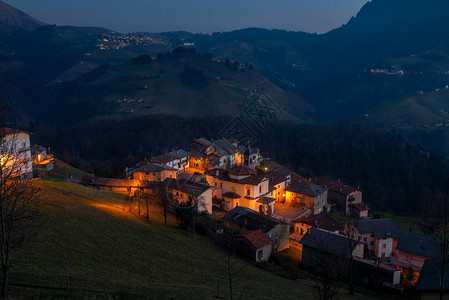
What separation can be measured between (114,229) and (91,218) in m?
1.97

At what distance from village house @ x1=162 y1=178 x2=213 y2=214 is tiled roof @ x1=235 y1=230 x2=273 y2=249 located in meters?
6.87

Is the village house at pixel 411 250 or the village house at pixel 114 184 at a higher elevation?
the village house at pixel 114 184

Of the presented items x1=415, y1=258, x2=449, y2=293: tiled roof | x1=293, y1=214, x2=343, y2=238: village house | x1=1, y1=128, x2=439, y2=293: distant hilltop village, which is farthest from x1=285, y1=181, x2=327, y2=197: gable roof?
x1=415, y1=258, x2=449, y2=293: tiled roof

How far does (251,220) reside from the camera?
107ft

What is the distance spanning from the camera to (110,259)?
1808 cm

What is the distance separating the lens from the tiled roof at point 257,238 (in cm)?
2746

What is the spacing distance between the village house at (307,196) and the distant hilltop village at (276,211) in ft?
0.38

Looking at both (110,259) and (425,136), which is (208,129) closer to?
(425,136)

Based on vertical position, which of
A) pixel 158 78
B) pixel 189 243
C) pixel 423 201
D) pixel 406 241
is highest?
pixel 158 78

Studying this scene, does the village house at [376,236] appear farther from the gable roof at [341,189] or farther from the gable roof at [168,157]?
the gable roof at [168,157]

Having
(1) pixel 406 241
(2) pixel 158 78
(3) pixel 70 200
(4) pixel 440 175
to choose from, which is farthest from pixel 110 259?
(2) pixel 158 78

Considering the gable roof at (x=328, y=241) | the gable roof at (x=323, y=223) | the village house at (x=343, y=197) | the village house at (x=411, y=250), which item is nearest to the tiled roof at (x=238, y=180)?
the gable roof at (x=323, y=223)

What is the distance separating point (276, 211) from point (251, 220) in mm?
9614

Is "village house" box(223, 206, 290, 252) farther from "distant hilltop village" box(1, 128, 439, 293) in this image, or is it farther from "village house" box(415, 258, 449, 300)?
"village house" box(415, 258, 449, 300)
